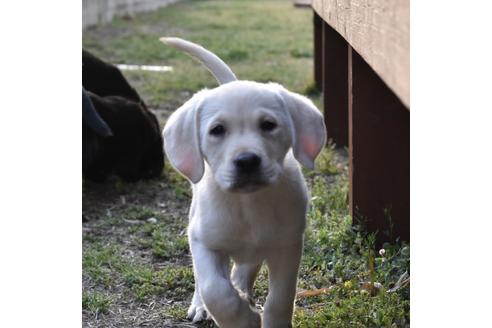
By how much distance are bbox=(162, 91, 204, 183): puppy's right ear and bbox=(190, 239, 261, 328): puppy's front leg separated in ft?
1.02

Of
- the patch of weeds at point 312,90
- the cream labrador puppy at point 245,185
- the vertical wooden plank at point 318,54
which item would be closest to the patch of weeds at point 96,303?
the cream labrador puppy at point 245,185

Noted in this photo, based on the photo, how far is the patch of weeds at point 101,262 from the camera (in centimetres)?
426

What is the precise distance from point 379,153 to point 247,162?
1526mm

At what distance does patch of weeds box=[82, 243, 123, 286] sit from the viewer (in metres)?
4.26

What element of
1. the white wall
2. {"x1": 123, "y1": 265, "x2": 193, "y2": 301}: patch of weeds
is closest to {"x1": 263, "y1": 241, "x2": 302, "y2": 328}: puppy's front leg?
{"x1": 123, "y1": 265, "x2": 193, "y2": 301}: patch of weeds

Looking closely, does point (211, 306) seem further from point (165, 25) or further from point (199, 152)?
point (165, 25)

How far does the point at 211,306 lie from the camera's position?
3.13 m

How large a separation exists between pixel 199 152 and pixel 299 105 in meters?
0.38

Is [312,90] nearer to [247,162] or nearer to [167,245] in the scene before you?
[167,245]

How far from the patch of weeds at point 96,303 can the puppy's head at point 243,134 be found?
0.93 m

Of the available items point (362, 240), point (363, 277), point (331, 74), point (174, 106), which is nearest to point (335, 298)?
point (363, 277)

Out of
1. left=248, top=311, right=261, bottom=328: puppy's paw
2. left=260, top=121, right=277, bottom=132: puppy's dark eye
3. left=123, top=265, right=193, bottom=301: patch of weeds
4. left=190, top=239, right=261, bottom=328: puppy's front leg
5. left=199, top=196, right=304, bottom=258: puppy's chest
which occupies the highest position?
left=260, top=121, right=277, bottom=132: puppy's dark eye

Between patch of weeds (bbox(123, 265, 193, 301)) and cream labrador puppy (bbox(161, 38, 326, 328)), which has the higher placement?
cream labrador puppy (bbox(161, 38, 326, 328))

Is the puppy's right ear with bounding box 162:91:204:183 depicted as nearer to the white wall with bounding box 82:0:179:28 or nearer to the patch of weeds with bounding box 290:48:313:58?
the patch of weeds with bounding box 290:48:313:58
